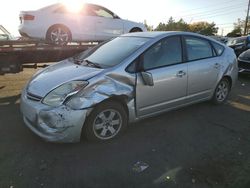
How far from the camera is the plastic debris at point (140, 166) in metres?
3.54

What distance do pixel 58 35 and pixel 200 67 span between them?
445cm

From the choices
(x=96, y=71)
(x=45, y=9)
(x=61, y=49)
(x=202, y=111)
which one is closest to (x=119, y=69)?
(x=96, y=71)

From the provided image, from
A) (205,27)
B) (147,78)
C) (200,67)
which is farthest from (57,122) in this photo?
(205,27)

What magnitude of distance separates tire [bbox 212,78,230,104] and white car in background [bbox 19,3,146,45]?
425 cm

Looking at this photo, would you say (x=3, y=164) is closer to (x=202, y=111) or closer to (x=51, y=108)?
(x=51, y=108)

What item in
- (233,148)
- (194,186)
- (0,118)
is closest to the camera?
(194,186)

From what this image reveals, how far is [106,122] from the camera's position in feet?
13.7

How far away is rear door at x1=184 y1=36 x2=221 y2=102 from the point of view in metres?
5.23

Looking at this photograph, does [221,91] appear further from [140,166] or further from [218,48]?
[140,166]

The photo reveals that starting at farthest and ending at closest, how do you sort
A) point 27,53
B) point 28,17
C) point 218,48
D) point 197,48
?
point 28,17
point 27,53
point 218,48
point 197,48

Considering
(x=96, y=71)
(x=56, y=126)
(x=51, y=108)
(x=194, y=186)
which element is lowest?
(x=194, y=186)

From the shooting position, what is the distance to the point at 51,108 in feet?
12.3

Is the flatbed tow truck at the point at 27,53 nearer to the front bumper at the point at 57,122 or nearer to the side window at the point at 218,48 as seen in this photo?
the front bumper at the point at 57,122

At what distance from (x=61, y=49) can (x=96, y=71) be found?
12.3ft
